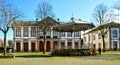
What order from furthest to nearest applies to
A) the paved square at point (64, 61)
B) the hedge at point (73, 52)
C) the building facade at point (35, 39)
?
Result: the building facade at point (35, 39) → the hedge at point (73, 52) → the paved square at point (64, 61)

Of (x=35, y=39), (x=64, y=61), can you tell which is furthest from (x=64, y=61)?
(x=35, y=39)

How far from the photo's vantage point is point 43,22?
49.9m

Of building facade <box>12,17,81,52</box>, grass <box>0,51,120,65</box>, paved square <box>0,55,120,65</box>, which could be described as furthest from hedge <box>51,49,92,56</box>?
building facade <box>12,17,81,52</box>

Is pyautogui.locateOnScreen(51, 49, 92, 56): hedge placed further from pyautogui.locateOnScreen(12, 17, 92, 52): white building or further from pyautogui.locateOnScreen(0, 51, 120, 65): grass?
pyautogui.locateOnScreen(12, 17, 92, 52): white building

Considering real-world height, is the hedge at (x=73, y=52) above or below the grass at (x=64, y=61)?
below

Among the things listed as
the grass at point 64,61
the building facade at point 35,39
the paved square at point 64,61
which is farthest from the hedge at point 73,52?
the building facade at point 35,39

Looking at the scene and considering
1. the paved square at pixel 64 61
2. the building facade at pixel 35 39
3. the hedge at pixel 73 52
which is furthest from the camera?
the building facade at pixel 35 39

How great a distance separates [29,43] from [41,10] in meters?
20.2

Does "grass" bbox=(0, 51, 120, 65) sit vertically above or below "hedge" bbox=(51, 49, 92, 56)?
above

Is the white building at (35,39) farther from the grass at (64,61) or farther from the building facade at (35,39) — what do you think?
the grass at (64,61)

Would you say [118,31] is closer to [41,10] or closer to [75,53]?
[41,10]

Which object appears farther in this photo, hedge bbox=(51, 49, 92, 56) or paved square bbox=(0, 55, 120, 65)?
→ hedge bbox=(51, 49, 92, 56)

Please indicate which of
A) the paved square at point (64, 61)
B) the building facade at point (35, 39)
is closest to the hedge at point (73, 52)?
the paved square at point (64, 61)

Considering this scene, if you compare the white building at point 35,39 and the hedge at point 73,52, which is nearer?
the hedge at point 73,52
